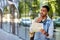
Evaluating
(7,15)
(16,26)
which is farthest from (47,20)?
(7,15)

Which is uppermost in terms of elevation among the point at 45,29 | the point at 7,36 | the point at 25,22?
the point at 45,29

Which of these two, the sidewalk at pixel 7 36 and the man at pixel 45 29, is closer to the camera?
the man at pixel 45 29

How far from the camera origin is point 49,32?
8.93 feet

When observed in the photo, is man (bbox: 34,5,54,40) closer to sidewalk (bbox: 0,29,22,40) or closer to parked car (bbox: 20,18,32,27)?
parked car (bbox: 20,18,32,27)

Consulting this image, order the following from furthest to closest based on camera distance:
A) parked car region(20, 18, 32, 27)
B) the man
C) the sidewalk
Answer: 1. the sidewalk
2. parked car region(20, 18, 32, 27)
3. the man

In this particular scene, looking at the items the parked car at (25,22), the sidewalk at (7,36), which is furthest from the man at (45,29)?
the sidewalk at (7,36)

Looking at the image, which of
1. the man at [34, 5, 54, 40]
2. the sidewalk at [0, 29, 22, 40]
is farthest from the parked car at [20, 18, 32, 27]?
the man at [34, 5, 54, 40]

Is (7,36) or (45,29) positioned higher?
(45,29)

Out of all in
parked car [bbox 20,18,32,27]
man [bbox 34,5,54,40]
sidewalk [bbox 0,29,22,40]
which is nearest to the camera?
man [bbox 34,5,54,40]

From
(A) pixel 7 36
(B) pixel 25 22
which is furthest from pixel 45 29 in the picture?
(A) pixel 7 36

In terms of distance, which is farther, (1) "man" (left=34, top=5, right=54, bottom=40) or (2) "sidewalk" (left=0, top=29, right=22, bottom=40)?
(2) "sidewalk" (left=0, top=29, right=22, bottom=40)

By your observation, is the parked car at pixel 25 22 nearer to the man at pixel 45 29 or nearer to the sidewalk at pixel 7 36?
the sidewalk at pixel 7 36

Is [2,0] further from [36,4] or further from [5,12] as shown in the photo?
[36,4]

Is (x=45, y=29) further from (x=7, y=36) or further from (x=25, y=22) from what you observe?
(x=7, y=36)
